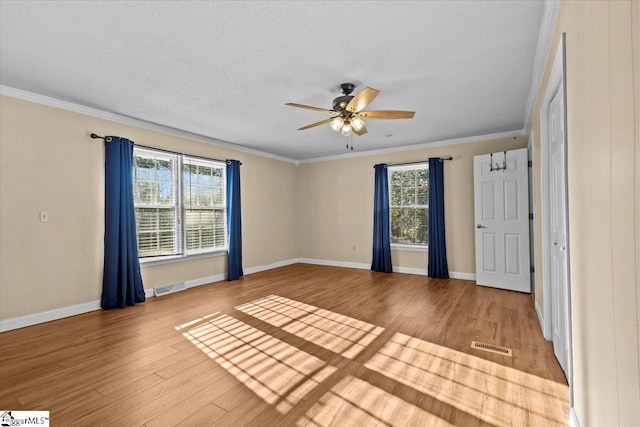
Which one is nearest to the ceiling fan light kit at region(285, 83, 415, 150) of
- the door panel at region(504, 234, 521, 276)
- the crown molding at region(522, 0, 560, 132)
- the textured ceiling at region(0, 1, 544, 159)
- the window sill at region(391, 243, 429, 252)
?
the textured ceiling at region(0, 1, 544, 159)

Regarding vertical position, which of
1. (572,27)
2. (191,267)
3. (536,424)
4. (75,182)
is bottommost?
(536,424)

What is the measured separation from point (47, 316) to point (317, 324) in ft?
10.5

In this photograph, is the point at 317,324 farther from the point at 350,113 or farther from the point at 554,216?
the point at 554,216

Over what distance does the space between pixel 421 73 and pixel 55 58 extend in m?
3.42

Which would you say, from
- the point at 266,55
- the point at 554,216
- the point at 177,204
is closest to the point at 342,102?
the point at 266,55

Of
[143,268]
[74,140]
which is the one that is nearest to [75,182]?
[74,140]

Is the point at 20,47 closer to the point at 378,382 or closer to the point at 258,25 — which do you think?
the point at 258,25

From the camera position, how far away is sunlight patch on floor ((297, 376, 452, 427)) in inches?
68.2

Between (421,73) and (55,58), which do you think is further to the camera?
(421,73)

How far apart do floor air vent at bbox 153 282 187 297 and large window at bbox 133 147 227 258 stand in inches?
20.1

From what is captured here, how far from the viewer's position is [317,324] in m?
3.29

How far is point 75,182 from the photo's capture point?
147 inches

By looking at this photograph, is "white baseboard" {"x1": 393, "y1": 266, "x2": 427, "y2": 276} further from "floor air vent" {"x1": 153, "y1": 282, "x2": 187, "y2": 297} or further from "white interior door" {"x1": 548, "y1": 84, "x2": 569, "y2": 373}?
"floor air vent" {"x1": 153, "y1": 282, "x2": 187, "y2": 297}

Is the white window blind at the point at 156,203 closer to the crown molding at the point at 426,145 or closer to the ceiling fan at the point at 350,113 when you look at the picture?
the ceiling fan at the point at 350,113
